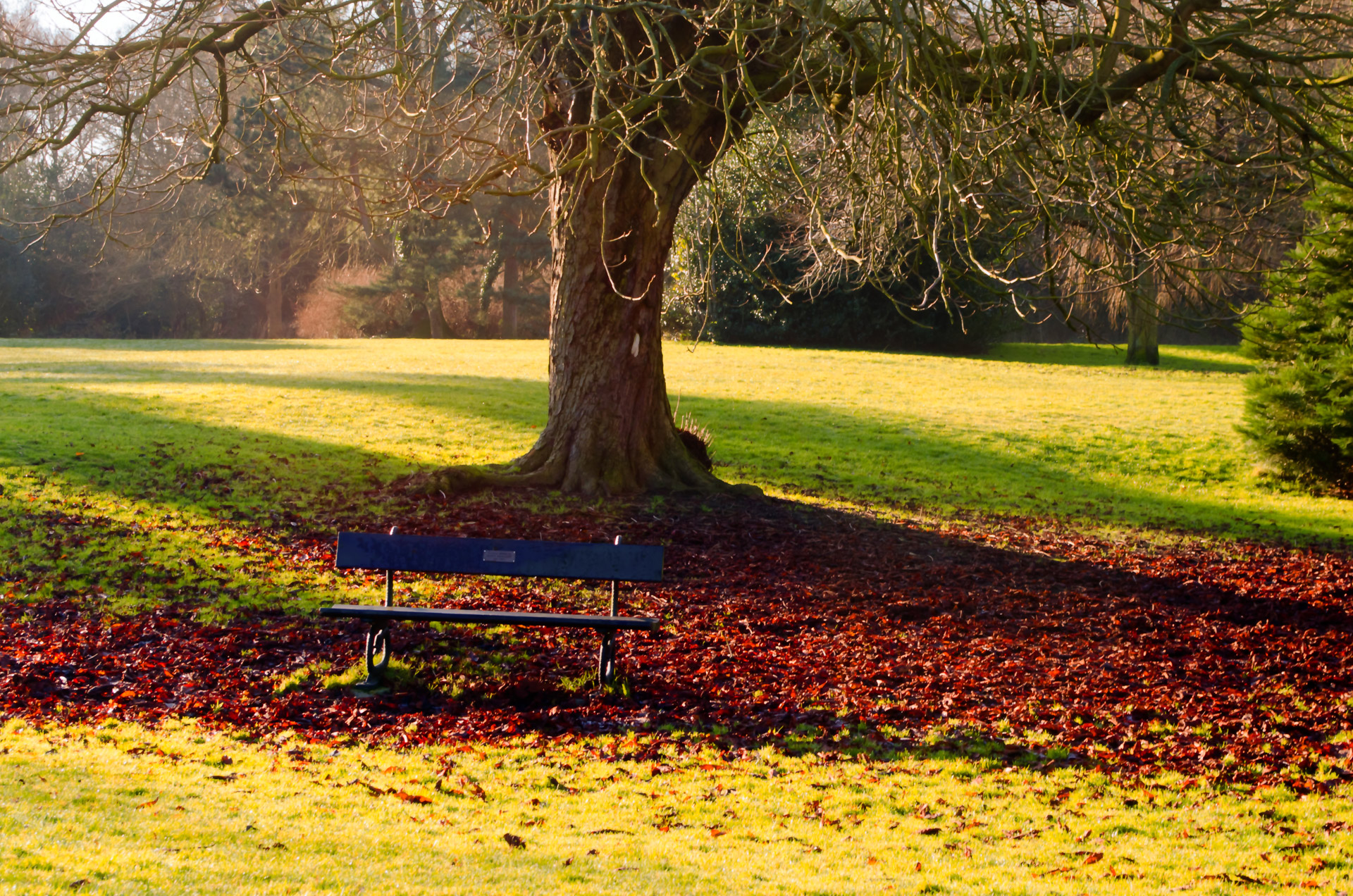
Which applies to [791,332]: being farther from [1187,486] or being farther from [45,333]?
[45,333]

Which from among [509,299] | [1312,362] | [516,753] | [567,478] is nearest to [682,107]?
[567,478]

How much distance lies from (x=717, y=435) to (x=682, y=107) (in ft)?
23.3

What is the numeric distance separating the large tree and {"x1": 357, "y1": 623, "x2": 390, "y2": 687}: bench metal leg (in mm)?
3240

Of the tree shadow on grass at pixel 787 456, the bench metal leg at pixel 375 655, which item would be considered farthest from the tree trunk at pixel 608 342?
the bench metal leg at pixel 375 655

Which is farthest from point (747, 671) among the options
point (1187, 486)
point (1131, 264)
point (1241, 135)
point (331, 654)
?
point (1241, 135)

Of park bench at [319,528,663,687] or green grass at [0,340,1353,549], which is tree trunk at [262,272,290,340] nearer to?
green grass at [0,340,1353,549]

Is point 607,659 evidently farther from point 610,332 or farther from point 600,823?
point 610,332

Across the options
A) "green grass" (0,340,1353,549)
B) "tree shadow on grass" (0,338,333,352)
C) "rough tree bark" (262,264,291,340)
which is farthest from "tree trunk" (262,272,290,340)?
"green grass" (0,340,1353,549)

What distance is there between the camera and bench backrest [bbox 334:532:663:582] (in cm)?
614

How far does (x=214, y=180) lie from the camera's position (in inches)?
1375

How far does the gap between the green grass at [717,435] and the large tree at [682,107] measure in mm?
2829

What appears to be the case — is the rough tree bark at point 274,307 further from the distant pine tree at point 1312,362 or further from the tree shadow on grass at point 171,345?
the distant pine tree at point 1312,362

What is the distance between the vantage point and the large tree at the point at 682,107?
723 cm

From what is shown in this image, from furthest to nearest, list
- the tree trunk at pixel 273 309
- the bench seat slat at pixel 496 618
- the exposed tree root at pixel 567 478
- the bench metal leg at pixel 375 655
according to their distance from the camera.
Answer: the tree trunk at pixel 273 309, the exposed tree root at pixel 567 478, the bench metal leg at pixel 375 655, the bench seat slat at pixel 496 618
